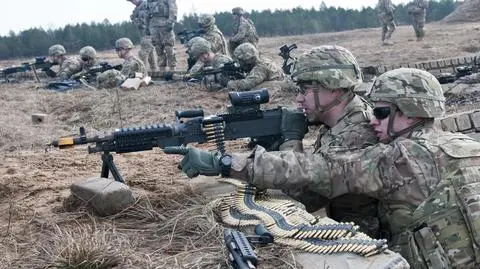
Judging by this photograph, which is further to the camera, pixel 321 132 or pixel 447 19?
pixel 447 19

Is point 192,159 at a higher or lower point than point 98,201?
higher

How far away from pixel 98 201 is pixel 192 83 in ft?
31.4

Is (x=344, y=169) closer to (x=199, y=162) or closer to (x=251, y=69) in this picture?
(x=199, y=162)

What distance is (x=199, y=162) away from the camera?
348 cm

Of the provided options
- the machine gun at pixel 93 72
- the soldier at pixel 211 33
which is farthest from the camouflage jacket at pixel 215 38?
the machine gun at pixel 93 72

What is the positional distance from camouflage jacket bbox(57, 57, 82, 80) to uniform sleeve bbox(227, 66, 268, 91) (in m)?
7.14

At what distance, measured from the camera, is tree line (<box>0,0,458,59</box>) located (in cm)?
3484

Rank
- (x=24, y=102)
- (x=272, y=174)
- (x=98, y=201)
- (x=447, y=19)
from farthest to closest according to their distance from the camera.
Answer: (x=447, y=19), (x=24, y=102), (x=98, y=201), (x=272, y=174)

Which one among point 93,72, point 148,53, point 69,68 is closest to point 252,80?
point 93,72

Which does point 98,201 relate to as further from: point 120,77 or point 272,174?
point 120,77

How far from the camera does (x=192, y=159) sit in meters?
3.50

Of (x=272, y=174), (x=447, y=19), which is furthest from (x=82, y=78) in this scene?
(x=447, y=19)

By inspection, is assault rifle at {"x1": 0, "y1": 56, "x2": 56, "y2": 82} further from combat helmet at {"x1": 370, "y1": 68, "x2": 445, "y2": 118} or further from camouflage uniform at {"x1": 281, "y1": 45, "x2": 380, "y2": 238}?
combat helmet at {"x1": 370, "y1": 68, "x2": 445, "y2": 118}

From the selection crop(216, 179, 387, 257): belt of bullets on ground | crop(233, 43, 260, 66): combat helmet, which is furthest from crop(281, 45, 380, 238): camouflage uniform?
crop(233, 43, 260, 66): combat helmet
